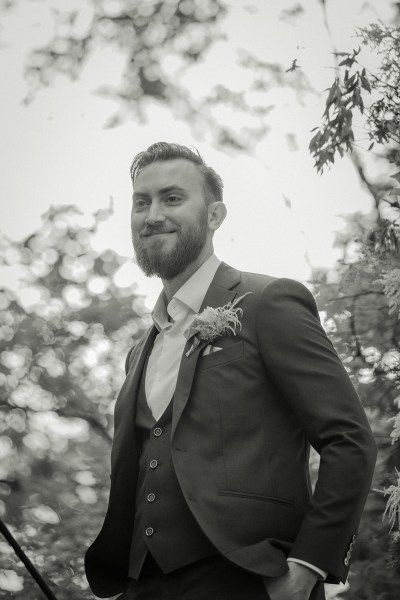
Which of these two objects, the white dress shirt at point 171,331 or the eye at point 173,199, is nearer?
the white dress shirt at point 171,331

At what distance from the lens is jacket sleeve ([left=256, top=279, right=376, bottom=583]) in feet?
6.88

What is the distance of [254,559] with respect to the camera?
209 centimetres

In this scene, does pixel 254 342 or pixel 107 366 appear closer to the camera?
pixel 254 342

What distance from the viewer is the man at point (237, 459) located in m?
2.13

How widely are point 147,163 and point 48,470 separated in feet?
13.8

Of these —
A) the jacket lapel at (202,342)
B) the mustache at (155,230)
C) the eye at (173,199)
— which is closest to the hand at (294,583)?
the jacket lapel at (202,342)

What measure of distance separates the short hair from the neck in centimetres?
23

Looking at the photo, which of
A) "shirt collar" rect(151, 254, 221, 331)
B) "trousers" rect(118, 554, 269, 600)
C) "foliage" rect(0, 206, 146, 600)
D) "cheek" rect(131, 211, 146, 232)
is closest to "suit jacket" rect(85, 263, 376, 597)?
"trousers" rect(118, 554, 269, 600)

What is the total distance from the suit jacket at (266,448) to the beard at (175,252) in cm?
35

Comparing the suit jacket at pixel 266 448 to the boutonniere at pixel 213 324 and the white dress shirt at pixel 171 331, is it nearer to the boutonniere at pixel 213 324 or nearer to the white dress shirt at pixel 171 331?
the boutonniere at pixel 213 324

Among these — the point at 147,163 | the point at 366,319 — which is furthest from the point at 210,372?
the point at 366,319

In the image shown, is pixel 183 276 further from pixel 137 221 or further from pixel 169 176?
pixel 169 176

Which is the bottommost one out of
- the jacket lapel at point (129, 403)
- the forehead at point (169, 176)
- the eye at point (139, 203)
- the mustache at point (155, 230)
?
the jacket lapel at point (129, 403)

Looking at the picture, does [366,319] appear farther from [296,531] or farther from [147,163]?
[296,531]
